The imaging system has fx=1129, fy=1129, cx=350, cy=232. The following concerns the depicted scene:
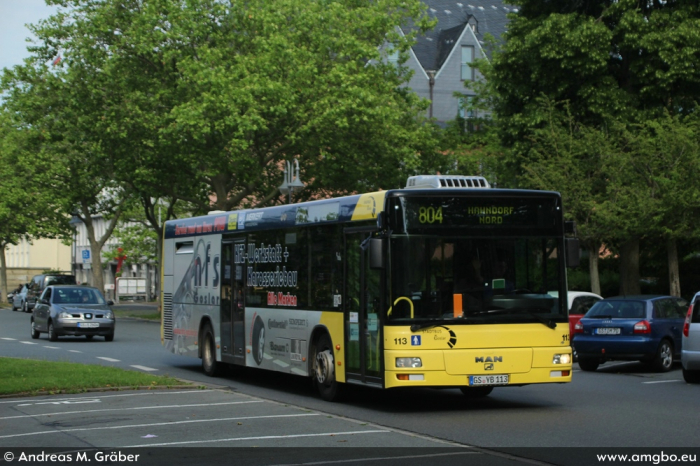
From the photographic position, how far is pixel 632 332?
813 inches

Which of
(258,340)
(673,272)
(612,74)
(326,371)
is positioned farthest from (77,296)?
(326,371)

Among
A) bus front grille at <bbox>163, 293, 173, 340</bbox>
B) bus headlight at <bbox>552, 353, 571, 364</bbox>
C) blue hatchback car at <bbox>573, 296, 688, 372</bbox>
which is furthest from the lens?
bus front grille at <bbox>163, 293, 173, 340</bbox>

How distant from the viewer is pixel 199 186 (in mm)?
46938

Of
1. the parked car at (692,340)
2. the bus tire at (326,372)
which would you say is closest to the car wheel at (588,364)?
the parked car at (692,340)

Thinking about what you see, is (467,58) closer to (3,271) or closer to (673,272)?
(3,271)

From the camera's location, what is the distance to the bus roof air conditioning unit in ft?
46.9

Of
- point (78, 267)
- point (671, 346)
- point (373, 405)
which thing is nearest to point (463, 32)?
point (78, 267)

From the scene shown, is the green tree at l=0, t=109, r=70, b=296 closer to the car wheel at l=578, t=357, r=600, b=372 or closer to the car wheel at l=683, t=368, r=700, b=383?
the car wheel at l=578, t=357, r=600, b=372

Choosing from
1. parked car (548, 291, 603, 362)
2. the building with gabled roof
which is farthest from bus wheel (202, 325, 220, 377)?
the building with gabled roof

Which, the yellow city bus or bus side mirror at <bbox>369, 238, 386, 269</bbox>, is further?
the yellow city bus

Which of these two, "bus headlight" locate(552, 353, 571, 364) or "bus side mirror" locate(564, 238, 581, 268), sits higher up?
"bus side mirror" locate(564, 238, 581, 268)

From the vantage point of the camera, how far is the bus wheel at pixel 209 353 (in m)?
19.9

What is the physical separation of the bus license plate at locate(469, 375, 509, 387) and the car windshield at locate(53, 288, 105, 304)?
70.9 feet
